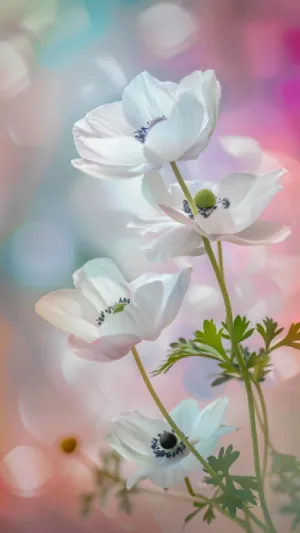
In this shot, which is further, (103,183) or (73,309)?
(103,183)

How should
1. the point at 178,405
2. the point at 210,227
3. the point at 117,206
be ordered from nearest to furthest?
1. the point at 210,227
2. the point at 178,405
3. the point at 117,206

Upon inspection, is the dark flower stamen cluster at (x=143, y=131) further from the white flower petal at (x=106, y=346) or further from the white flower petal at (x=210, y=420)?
the white flower petal at (x=210, y=420)

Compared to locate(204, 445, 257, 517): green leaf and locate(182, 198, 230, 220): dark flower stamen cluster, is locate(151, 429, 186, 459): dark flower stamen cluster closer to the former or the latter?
locate(204, 445, 257, 517): green leaf

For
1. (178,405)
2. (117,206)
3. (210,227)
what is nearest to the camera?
(210,227)

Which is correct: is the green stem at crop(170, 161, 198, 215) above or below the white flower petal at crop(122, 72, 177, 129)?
below

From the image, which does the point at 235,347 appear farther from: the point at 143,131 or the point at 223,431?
the point at 143,131

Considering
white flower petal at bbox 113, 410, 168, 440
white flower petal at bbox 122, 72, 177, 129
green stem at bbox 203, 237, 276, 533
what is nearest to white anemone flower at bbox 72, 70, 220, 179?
white flower petal at bbox 122, 72, 177, 129

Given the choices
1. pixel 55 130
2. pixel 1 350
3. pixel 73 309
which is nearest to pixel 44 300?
pixel 73 309

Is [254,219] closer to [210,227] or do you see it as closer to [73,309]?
[210,227]
